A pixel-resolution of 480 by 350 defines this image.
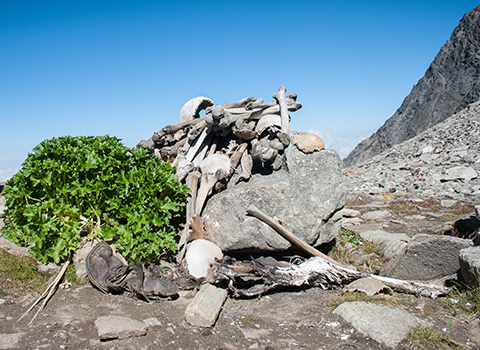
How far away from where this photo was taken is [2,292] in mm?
4500

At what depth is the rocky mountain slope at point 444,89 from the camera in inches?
1221

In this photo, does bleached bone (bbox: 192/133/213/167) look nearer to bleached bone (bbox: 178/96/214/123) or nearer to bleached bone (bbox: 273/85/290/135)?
bleached bone (bbox: 178/96/214/123)

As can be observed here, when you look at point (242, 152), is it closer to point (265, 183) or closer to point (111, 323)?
point (265, 183)

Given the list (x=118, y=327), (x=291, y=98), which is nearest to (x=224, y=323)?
(x=118, y=327)

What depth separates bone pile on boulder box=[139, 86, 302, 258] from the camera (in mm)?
6273

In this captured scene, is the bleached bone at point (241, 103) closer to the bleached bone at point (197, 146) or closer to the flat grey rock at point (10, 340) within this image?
the bleached bone at point (197, 146)

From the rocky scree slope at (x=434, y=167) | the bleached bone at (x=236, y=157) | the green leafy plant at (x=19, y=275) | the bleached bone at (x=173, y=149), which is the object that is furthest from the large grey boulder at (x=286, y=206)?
the rocky scree slope at (x=434, y=167)

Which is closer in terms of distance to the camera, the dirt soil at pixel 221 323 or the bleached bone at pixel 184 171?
the dirt soil at pixel 221 323

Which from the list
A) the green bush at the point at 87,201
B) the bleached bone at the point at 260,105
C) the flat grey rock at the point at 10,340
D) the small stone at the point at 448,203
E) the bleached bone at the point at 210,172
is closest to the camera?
the flat grey rock at the point at 10,340

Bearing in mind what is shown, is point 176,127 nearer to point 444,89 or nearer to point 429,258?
point 429,258

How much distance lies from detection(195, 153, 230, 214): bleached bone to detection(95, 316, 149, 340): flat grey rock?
2.33 m

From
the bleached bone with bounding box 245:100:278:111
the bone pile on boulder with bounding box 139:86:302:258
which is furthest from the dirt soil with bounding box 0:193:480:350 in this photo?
the bleached bone with bounding box 245:100:278:111

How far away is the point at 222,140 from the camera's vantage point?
757 centimetres

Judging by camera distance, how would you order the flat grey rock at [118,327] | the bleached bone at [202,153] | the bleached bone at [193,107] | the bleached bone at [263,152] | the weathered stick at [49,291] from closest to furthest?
the flat grey rock at [118,327] < the weathered stick at [49,291] < the bleached bone at [263,152] < the bleached bone at [202,153] < the bleached bone at [193,107]
